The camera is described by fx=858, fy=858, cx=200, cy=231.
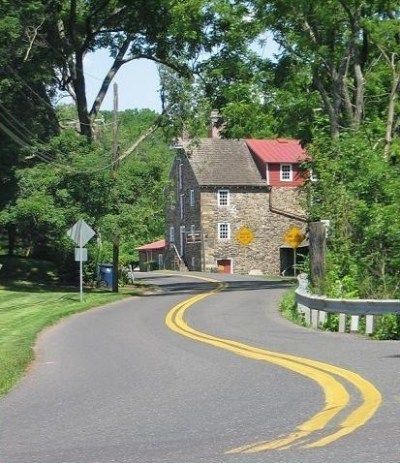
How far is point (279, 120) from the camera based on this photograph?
1458 inches

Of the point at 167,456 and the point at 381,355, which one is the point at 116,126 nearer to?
the point at 381,355

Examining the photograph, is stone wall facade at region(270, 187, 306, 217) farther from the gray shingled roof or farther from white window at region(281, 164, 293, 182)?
the gray shingled roof

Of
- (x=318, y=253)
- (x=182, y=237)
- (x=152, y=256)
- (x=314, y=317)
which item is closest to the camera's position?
(x=314, y=317)

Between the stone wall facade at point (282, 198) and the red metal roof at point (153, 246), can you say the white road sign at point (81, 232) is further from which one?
the red metal roof at point (153, 246)

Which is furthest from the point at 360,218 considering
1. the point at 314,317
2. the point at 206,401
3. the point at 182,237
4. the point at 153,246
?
the point at 153,246

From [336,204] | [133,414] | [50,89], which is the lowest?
[133,414]

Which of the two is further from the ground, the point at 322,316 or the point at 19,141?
the point at 19,141

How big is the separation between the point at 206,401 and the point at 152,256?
8663cm

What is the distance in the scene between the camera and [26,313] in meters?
28.2

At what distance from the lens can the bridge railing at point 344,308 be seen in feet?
51.8

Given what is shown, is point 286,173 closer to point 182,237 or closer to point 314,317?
point 182,237

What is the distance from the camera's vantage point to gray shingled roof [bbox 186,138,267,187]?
6944 cm

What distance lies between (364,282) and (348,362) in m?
6.88

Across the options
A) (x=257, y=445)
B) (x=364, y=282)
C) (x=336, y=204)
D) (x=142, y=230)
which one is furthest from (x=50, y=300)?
(x=257, y=445)
